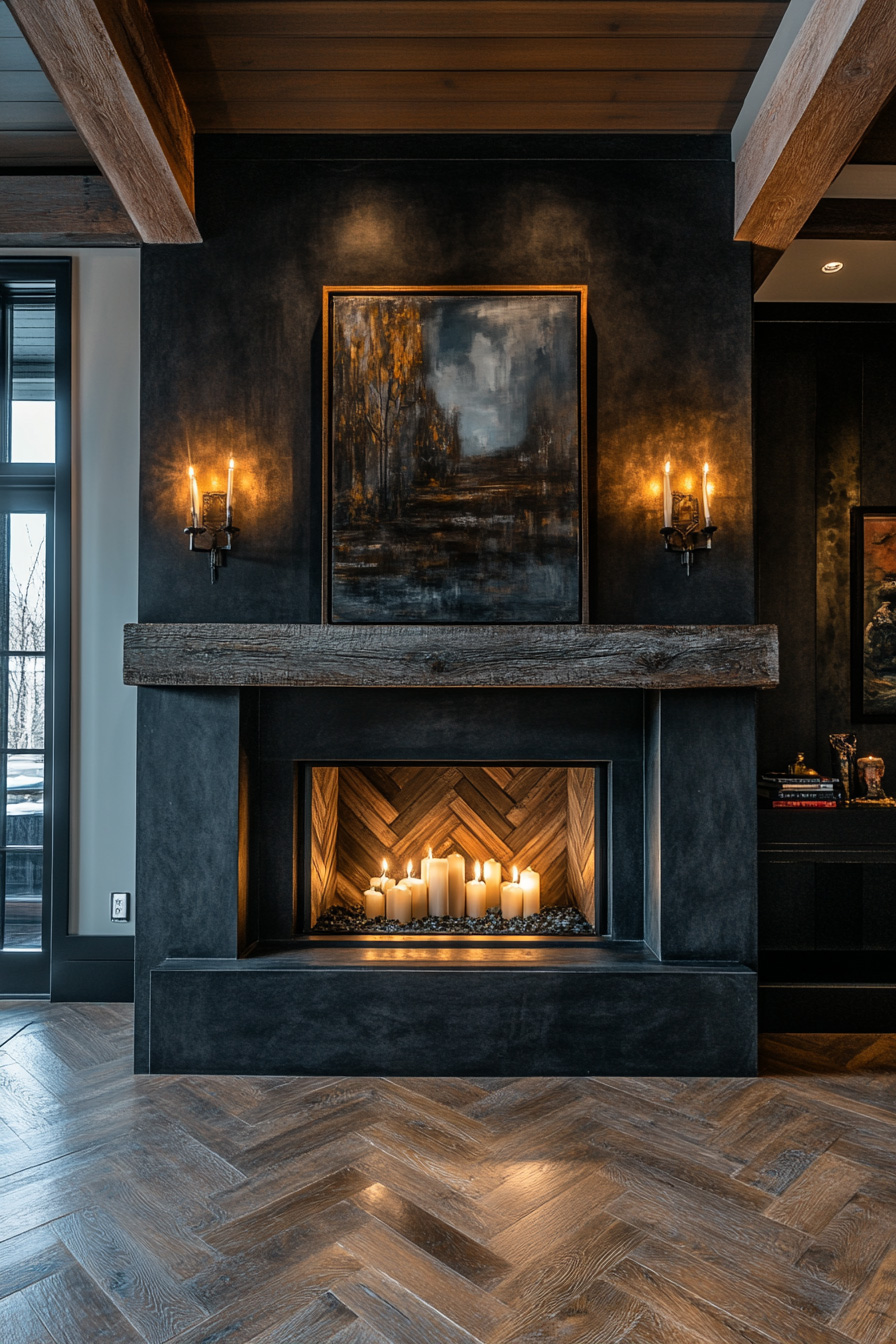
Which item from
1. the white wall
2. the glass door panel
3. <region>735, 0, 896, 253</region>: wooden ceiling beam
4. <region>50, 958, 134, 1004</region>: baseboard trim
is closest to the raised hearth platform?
<region>50, 958, 134, 1004</region>: baseboard trim

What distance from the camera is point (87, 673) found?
2.88 metres

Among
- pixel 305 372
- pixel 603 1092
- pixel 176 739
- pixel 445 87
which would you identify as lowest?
pixel 603 1092

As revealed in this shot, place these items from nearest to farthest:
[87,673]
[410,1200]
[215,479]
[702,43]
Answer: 1. [410,1200]
2. [702,43]
3. [215,479]
4. [87,673]

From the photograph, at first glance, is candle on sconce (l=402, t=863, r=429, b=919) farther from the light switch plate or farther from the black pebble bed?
the light switch plate

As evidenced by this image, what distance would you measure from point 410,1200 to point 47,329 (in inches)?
126

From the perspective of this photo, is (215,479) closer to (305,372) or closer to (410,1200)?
(305,372)

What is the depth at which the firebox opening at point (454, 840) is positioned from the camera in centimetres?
278

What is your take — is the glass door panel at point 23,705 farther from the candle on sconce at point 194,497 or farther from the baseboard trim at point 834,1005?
the baseboard trim at point 834,1005

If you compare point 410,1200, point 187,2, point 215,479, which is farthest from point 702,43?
point 410,1200

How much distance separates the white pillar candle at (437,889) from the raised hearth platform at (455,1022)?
49 cm

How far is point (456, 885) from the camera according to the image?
2832 millimetres

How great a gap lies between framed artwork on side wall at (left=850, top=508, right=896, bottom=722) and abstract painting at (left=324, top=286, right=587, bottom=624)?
138 cm

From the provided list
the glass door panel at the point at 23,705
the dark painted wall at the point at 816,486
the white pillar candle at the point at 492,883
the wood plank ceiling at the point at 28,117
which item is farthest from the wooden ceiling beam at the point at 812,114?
the glass door panel at the point at 23,705

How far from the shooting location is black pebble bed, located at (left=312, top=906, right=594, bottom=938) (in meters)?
2.62
